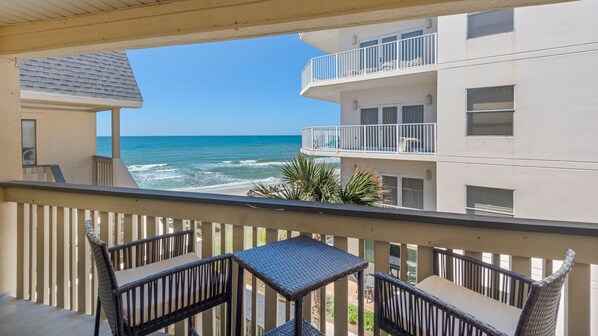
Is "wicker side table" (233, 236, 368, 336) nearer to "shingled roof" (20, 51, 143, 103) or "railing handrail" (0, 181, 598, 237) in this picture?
"railing handrail" (0, 181, 598, 237)

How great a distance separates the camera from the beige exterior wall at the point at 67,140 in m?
6.45

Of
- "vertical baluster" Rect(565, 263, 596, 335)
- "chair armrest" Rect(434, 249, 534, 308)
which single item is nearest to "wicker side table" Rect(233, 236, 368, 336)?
"chair armrest" Rect(434, 249, 534, 308)

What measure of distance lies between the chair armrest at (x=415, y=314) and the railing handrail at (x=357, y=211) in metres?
0.39

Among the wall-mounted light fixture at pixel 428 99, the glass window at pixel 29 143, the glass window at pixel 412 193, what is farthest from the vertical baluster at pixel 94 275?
the wall-mounted light fixture at pixel 428 99

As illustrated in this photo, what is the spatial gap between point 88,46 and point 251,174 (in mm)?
25053

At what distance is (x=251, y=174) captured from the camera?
89.0 feet

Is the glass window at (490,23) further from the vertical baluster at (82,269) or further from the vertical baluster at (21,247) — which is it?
the vertical baluster at (21,247)

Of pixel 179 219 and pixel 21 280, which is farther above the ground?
pixel 179 219

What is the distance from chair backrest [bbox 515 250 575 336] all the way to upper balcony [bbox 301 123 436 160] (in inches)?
268

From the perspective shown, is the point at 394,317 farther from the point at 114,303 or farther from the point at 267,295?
the point at 114,303

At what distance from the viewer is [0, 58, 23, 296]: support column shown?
257 centimetres

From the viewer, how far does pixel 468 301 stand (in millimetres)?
1393

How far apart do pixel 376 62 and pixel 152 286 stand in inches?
336

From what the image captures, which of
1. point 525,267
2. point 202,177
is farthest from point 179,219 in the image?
point 202,177
